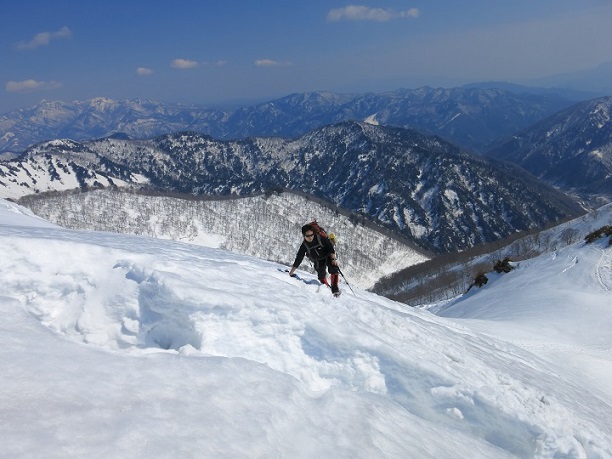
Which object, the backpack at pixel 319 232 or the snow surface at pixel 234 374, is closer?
the snow surface at pixel 234 374

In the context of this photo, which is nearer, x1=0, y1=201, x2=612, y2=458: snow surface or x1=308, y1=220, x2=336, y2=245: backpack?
x1=0, y1=201, x2=612, y2=458: snow surface

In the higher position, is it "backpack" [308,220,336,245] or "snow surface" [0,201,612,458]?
"backpack" [308,220,336,245]

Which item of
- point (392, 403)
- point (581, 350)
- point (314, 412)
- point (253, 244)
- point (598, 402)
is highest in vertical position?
point (314, 412)

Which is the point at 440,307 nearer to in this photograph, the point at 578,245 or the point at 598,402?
the point at 578,245

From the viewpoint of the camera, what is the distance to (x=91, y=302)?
35.5ft

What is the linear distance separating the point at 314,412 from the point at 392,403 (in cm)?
248

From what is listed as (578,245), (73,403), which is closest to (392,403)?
(73,403)

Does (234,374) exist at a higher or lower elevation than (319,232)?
lower

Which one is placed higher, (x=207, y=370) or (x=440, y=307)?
(x=207, y=370)

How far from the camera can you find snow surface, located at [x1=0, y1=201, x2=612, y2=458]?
6402 millimetres

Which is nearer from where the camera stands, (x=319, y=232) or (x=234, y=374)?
(x=234, y=374)

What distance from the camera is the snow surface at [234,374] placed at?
6.40 meters

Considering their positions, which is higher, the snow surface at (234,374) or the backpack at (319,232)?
the backpack at (319,232)

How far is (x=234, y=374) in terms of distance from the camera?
28.1 feet
